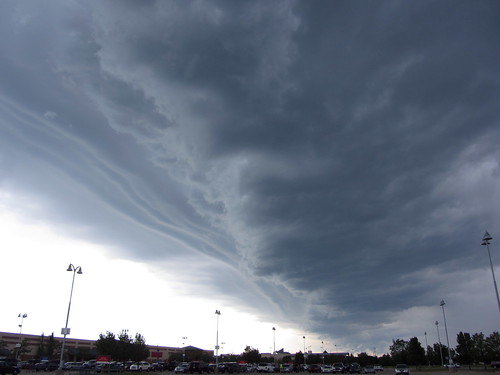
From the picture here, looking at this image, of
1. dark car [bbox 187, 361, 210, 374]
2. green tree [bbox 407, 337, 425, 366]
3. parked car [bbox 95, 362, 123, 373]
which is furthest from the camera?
green tree [bbox 407, 337, 425, 366]

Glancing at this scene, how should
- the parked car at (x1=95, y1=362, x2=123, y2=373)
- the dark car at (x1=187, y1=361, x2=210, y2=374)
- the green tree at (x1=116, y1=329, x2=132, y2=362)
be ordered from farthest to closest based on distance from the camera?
1. the green tree at (x1=116, y1=329, x2=132, y2=362)
2. the dark car at (x1=187, y1=361, x2=210, y2=374)
3. the parked car at (x1=95, y1=362, x2=123, y2=373)

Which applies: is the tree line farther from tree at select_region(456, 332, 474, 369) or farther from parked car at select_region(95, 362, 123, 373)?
parked car at select_region(95, 362, 123, 373)

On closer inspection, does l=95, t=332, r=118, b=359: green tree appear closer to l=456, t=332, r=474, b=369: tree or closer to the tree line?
the tree line

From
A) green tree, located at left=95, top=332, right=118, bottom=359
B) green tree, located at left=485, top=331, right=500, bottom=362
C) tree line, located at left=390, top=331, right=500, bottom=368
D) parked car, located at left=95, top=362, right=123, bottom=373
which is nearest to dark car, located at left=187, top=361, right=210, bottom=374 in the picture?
parked car, located at left=95, top=362, right=123, bottom=373

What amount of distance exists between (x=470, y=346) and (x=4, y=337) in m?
167

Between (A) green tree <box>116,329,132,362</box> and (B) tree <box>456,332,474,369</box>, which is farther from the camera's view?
(B) tree <box>456,332,474,369</box>

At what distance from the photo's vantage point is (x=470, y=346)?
145125 millimetres

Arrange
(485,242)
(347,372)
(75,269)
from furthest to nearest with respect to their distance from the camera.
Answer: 1. (347,372)
2. (75,269)
3. (485,242)

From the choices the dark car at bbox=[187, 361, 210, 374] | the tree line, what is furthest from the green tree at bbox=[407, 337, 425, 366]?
the dark car at bbox=[187, 361, 210, 374]

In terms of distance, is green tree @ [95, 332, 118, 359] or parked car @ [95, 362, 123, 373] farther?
green tree @ [95, 332, 118, 359]

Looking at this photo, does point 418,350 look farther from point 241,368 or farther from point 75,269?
point 75,269

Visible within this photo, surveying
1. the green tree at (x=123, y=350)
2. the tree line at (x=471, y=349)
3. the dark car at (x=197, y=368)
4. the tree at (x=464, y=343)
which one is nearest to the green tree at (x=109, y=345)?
the green tree at (x=123, y=350)

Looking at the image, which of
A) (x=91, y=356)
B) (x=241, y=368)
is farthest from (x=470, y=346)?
(x=91, y=356)

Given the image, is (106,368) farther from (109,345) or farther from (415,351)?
(415,351)
